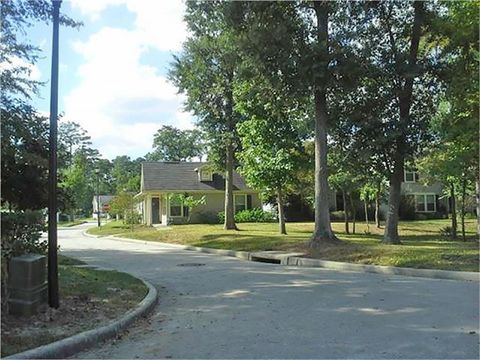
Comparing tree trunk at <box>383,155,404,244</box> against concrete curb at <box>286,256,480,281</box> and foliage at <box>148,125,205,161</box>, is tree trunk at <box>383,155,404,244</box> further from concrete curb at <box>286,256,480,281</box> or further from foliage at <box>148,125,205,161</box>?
foliage at <box>148,125,205,161</box>

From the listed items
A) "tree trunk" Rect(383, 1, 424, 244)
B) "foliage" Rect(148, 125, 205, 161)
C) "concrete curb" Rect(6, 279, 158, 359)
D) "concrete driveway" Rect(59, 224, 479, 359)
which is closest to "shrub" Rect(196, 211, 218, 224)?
"tree trunk" Rect(383, 1, 424, 244)

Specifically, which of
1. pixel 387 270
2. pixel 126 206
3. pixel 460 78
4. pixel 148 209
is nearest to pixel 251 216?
pixel 126 206

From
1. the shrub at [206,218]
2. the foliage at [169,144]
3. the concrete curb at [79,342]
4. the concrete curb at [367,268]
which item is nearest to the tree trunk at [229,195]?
the concrete curb at [367,268]

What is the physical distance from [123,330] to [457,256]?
10.2 meters

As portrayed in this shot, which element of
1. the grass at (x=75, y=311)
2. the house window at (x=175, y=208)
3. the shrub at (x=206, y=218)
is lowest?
the grass at (x=75, y=311)

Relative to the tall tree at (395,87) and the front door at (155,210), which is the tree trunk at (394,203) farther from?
the front door at (155,210)

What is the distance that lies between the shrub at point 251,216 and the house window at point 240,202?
10.8 ft

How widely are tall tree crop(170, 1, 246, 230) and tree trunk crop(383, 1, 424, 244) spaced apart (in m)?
10.3

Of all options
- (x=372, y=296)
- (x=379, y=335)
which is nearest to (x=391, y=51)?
(x=372, y=296)

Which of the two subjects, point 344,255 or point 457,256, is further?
point 344,255

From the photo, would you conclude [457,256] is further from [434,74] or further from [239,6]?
[239,6]

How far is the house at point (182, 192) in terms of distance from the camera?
149 ft

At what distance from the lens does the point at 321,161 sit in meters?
20.1

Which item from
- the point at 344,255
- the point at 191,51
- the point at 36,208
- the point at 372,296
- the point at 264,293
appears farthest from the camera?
the point at 191,51
